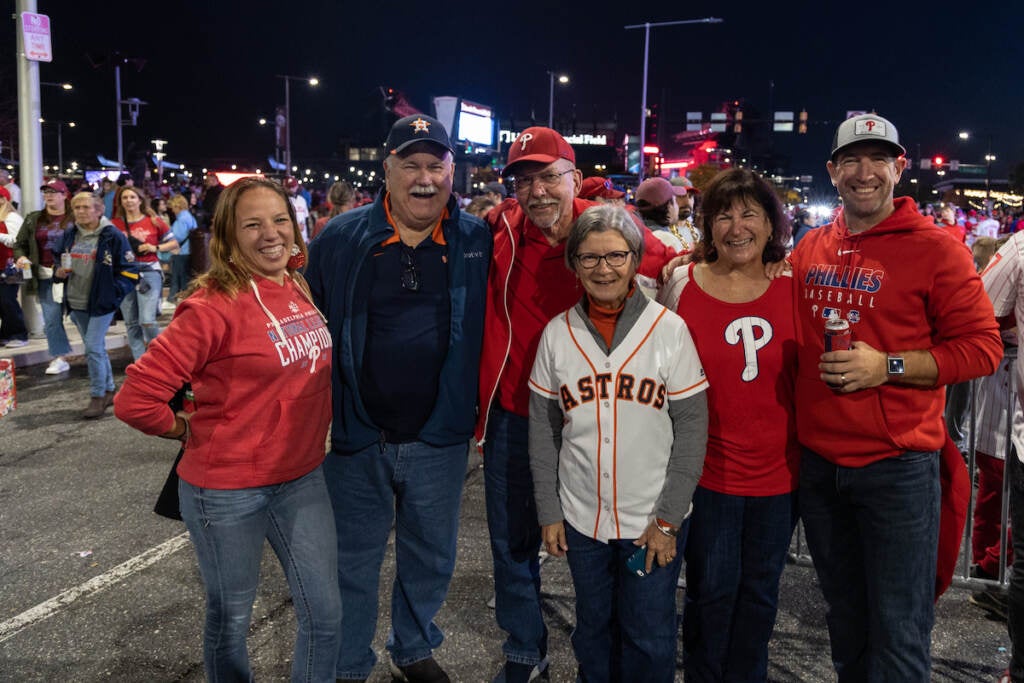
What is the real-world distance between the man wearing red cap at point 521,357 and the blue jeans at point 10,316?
935cm

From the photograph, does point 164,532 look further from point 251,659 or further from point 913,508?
point 913,508

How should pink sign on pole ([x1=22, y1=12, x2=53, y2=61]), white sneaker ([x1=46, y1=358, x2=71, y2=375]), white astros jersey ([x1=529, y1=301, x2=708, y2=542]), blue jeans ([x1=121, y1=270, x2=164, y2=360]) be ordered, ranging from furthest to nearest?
pink sign on pole ([x1=22, y1=12, x2=53, y2=61]), white sneaker ([x1=46, y1=358, x2=71, y2=375]), blue jeans ([x1=121, y1=270, x2=164, y2=360]), white astros jersey ([x1=529, y1=301, x2=708, y2=542])

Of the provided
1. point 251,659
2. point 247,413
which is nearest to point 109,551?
point 251,659

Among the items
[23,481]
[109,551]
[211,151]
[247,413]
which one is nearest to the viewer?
[247,413]

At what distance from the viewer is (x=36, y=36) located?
1137cm

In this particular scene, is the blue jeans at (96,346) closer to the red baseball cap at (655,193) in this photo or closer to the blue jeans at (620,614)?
the red baseball cap at (655,193)

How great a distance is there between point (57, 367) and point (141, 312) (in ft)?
5.21

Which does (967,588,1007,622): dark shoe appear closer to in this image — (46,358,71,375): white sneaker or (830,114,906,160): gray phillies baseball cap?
(830,114,906,160): gray phillies baseball cap

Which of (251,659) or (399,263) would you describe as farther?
(251,659)

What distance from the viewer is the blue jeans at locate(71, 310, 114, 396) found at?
7.65 m

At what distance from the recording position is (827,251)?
297cm

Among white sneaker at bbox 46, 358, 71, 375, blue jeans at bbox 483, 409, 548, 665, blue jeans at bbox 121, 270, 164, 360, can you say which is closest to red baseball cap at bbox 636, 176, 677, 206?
blue jeans at bbox 483, 409, 548, 665

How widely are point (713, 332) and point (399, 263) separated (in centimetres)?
137

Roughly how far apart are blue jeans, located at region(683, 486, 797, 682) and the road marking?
3.29m
